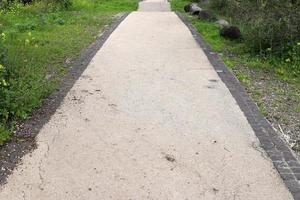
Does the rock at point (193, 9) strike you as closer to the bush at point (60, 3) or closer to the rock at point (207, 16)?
the rock at point (207, 16)

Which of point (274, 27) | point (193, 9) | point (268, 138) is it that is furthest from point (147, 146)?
point (193, 9)

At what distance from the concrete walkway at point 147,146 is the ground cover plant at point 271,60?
47cm

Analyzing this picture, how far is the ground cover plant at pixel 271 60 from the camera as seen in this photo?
19.4 feet

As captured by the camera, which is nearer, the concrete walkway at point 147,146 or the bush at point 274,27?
the concrete walkway at point 147,146

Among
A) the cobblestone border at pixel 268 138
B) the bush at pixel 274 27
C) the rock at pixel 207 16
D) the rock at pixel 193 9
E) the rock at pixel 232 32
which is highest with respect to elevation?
the bush at pixel 274 27

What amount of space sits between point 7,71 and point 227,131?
2746mm

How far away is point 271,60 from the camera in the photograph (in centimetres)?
823

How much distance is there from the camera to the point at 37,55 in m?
8.08

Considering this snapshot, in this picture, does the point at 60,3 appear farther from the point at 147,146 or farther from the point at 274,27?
the point at 147,146

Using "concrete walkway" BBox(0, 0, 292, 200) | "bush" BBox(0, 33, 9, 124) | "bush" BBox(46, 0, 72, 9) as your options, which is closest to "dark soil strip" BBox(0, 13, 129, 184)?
"concrete walkway" BBox(0, 0, 292, 200)

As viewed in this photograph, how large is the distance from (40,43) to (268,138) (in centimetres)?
588

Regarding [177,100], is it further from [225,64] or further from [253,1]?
[253,1]

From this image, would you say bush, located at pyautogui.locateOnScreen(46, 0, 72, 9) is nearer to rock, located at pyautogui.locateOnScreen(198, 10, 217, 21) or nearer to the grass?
the grass

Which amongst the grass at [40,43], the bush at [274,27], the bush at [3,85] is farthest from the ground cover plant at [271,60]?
the bush at [3,85]
